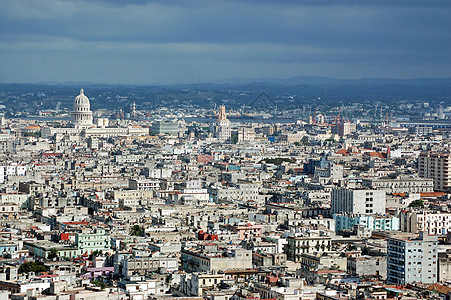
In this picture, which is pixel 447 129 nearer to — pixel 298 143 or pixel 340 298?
pixel 298 143

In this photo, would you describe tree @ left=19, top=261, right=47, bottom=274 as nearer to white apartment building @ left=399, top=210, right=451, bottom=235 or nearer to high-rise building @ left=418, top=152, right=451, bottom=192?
white apartment building @ left=399, top=210, right=451, bottom=235

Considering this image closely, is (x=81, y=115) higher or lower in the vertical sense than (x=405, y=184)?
Answer: higher

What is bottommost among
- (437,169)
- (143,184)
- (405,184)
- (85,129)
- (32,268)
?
(85,129)

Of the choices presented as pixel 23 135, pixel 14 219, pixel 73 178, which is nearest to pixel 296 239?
pixel 14 219

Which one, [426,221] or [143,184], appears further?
[143,184]

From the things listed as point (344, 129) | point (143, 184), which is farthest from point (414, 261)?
point (344, 129)

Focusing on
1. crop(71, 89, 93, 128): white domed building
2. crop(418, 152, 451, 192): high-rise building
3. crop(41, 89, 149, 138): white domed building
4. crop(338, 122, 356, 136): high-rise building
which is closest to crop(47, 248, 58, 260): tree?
crop(418, 152, 451, 192): high-rise building

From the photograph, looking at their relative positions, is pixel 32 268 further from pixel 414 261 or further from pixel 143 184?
pixel 143 184
